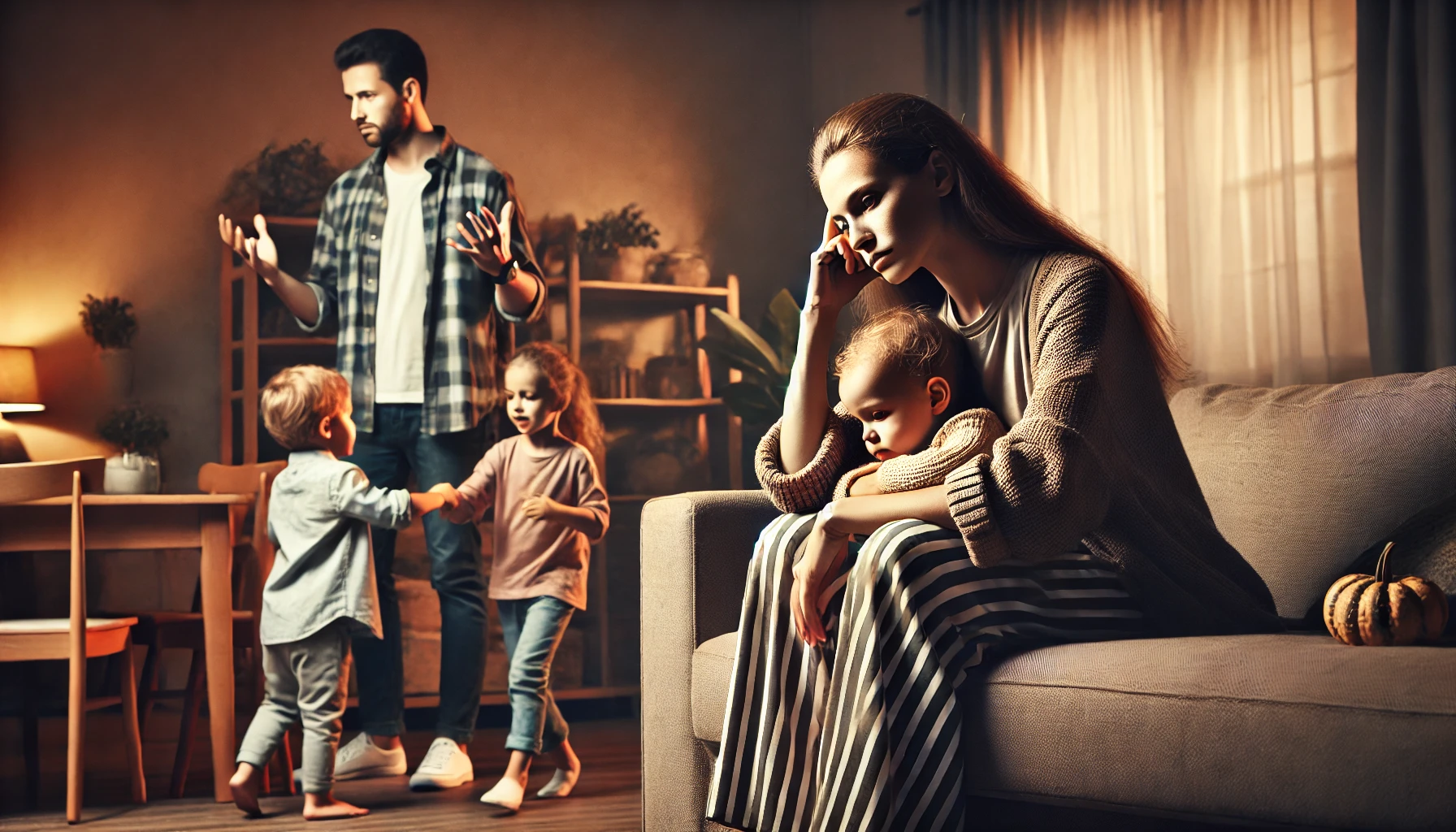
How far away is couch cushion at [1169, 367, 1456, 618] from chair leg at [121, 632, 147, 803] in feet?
7.14

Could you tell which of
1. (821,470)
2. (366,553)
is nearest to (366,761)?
(366,553)

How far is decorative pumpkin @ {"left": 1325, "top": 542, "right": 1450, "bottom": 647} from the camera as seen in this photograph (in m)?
1.30

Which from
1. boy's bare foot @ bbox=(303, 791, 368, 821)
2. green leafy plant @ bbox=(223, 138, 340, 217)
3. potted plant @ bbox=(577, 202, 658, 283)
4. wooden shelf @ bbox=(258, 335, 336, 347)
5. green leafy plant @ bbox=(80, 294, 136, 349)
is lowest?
boy's bare foot @ bbox=(303, 791, 368, 821)

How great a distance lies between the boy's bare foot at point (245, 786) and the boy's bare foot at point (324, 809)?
0.10 metres

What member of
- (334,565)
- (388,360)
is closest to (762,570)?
(334,565)

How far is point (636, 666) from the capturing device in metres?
4.02

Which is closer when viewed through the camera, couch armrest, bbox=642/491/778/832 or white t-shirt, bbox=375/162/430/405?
couch armrest, bbox=642/491/778/832

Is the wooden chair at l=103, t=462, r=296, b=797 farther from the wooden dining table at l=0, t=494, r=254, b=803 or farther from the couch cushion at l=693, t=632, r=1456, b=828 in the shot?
the couch cushion at l=693, t=632, r=1456, b=828

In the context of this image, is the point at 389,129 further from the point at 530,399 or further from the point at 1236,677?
the point at 1236,677

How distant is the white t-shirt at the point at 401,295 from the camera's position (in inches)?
108

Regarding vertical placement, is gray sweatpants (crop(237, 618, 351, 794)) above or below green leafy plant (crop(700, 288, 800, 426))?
below

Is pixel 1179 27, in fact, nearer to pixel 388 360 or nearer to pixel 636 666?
pixel 388 360

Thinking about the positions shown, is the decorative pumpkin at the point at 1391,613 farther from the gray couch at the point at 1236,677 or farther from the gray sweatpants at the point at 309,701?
the gray sweatpants at the point at 309,701

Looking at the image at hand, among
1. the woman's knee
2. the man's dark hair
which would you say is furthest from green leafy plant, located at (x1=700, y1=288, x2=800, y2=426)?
the woman's knee
